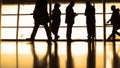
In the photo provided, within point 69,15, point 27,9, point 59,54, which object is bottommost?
point 59,54

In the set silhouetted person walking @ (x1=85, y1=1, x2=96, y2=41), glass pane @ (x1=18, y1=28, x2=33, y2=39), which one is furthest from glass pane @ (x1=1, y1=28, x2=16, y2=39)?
silhouetted person walking @ (x1=85, y1=1, x2=96, y2=41)

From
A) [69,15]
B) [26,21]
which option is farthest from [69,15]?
[26,21]

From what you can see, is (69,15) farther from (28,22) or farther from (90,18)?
(28,22)

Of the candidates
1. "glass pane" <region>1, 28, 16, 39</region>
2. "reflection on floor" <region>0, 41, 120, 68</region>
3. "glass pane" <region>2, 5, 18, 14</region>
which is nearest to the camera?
"reflection on floor" <region>0, 41, 120, 68</region>

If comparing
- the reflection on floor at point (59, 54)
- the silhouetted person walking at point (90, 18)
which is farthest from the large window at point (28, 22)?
the reflection on floor at point (59, 54)

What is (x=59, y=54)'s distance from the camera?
973 cm

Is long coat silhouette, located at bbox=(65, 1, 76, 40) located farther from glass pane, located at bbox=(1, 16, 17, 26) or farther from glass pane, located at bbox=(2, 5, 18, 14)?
glass pane, located at bbox=(2, 5, 18, 14)

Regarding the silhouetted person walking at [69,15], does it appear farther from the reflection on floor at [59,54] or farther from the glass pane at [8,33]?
the glass pane at [8,33]

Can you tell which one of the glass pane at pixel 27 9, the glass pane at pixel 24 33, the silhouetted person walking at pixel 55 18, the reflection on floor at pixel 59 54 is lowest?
the reflection on floor at pixel 59 54

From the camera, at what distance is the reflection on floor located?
855 cm

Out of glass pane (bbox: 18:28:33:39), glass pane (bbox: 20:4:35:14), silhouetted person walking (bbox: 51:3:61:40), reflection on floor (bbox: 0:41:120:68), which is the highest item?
glass pane (bbox: 20:4:35:14)

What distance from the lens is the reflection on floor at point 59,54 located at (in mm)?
8555

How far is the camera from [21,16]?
14219 mm

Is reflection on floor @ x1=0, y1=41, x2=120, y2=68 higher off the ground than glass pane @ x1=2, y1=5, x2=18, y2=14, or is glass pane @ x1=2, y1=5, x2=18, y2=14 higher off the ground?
glass pane @ x1=2, y1=5, x2=18, y2=14
